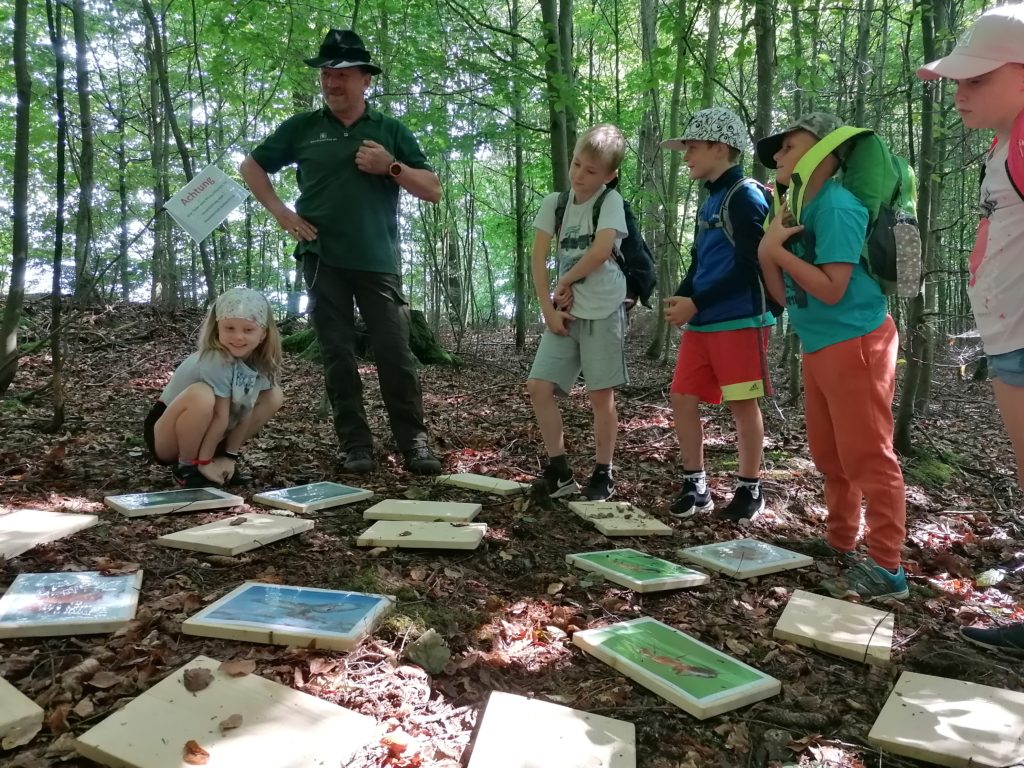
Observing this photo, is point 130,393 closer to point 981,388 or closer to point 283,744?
point 283,744

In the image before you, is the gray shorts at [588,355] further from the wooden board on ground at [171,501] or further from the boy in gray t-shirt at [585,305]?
the wooden board on ground at [171,501]

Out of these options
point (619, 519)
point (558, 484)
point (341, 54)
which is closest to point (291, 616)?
point (619, 519)

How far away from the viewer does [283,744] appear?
53.5 inches

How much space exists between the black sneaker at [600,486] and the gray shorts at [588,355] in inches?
19.5

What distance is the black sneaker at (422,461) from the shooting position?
3.80m

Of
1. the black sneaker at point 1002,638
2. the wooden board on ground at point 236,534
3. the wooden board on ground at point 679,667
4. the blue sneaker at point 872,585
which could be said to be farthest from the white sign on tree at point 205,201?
the black sneaker at point 1002,638

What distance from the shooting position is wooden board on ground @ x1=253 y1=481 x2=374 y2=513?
3.06 meters

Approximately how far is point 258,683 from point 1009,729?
1867 mm

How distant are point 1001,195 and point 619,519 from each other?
78.3 inches

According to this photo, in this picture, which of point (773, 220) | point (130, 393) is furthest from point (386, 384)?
point (130, 393)

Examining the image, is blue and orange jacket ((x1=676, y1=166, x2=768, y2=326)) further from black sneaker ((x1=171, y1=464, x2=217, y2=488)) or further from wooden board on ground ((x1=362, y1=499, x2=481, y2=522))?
black sneaker ((x1=171, y1=464, x2=217, y2=488))

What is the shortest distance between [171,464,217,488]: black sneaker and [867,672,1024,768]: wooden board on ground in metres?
3.07

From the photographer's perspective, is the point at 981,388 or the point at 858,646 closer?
the point at 858,646

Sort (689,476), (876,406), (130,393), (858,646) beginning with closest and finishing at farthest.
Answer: (858,646) → (876,406) → (689,476) → (130,393)
